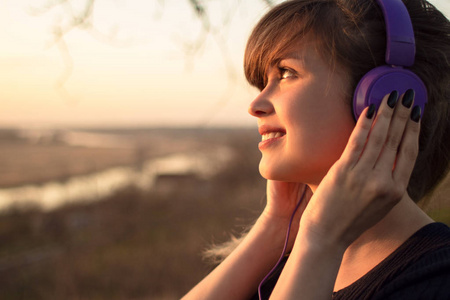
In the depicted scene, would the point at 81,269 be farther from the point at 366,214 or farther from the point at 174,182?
the point at 366,214

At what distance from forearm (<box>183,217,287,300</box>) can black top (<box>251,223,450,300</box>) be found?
0.39 m

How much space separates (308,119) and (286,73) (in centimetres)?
21

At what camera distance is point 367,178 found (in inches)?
49.3

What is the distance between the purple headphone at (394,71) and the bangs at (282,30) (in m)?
0.21

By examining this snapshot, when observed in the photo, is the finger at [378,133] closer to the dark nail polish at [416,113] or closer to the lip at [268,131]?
the dark nail polish at [416,113]

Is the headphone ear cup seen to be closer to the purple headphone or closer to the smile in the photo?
the purple headphone

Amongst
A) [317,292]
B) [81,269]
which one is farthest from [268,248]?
[81,269]

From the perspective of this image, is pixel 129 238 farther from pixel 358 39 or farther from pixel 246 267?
pixel 358 39

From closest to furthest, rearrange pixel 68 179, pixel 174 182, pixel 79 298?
1. pixel 79 298
2. pixel 174 182
3. pixel 68 179

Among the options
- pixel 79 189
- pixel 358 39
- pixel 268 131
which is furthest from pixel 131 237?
pixel 358 39

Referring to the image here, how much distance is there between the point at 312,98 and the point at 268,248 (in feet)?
2.22

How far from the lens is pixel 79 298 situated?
709 centimetres

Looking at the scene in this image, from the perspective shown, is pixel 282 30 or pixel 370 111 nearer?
pixel 370 111

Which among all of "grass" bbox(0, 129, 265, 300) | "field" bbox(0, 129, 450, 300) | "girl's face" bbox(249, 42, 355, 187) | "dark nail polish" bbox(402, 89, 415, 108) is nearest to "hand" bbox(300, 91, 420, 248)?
"dark nail polish" bbox(402, 89, 415, 108)
